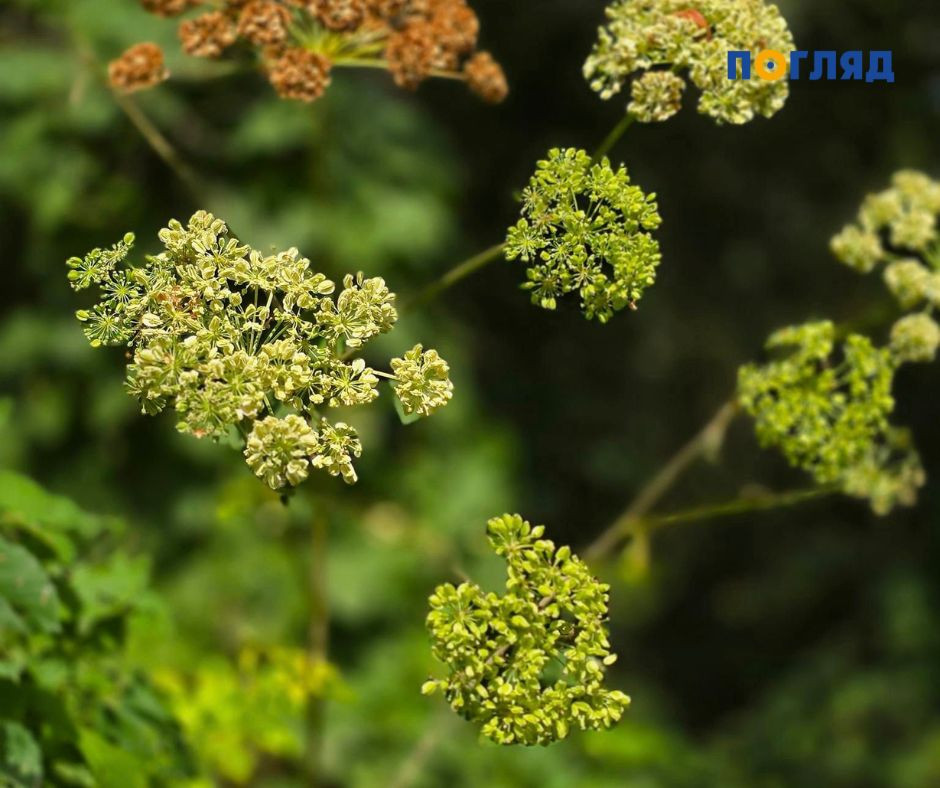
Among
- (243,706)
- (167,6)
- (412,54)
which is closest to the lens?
(412,54)

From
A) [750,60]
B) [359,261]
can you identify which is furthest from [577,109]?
[750,60]

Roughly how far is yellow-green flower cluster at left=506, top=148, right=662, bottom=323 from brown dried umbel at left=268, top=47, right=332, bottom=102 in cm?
A: 45

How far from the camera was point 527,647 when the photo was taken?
1.24 m

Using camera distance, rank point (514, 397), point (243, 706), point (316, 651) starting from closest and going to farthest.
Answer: point (243, 706) < point (316, 651) < point (514, 397)

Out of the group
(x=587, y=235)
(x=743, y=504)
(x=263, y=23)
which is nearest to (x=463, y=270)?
(x=587, y=235)

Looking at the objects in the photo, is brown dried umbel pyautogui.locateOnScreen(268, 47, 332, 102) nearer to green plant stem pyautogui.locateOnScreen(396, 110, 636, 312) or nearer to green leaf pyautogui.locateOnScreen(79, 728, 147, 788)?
green plant stem pyautogui.locateOnScreen(396, 110, 636, 312)

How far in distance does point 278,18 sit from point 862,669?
4.60 meters

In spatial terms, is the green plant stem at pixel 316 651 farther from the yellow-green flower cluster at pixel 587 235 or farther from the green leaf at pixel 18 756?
the yellow-green flower cluster at pixel 587 235

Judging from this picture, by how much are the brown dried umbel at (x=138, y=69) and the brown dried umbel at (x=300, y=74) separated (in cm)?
22

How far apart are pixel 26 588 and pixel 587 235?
0.76 metres

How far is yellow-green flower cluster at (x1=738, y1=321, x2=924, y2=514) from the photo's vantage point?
179 cm

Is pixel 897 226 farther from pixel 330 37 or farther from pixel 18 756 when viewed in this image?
pixel 18 756

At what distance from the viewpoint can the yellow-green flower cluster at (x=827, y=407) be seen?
1.79m

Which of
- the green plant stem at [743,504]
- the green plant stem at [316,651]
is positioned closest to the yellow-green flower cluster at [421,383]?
the green plant stem at [743,504]
